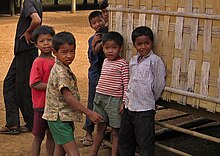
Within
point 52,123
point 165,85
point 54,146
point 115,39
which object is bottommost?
point 54,146

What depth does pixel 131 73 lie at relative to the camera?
14.7 ft

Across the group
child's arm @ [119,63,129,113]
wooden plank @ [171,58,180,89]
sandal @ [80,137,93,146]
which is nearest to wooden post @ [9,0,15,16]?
sandal @ [80,137,93,146]

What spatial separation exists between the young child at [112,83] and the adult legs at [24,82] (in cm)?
152

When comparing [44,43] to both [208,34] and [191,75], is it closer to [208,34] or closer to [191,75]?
[191,75]

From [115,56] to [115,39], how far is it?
0.15 m

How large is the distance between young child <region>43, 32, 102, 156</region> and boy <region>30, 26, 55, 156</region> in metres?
0.36

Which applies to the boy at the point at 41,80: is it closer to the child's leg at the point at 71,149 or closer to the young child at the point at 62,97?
the young child at the point at 62,97

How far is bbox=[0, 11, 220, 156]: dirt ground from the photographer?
5.56 meters

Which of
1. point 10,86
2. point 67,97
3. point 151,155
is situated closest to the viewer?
point 67,97

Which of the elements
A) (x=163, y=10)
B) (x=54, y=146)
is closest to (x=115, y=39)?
(x=163, y=10)

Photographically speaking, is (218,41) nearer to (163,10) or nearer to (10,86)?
(163,10)

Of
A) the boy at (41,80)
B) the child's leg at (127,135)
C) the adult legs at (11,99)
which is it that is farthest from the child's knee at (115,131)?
the adult legs at (11,99)

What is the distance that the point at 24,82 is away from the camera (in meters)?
6.02

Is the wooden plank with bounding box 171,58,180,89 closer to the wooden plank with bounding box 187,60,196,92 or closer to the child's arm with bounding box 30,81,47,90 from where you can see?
the wooden plank with bounding box 187,60,196,92
